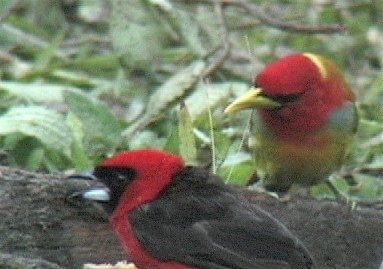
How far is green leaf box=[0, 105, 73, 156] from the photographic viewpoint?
15.0 feet

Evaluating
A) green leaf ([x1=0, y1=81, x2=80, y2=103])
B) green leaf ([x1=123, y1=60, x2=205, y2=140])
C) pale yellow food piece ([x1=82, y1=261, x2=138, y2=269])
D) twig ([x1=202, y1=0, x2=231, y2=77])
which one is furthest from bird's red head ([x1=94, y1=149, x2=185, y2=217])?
twig ([x1=202, y1=0, x2=231, y2=77])

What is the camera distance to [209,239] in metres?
3.25

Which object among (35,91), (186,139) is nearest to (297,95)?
(186,139)

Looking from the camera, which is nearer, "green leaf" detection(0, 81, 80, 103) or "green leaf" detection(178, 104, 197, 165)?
"green leaf" detection(178, 104, 197, 165)

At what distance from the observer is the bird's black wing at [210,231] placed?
3215 mm

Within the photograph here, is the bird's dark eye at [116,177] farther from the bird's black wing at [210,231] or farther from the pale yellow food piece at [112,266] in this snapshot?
the pale yellow food piece at [112,266]

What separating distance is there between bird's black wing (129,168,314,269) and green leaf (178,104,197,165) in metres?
0.99

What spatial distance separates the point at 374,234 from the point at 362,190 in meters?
1.02

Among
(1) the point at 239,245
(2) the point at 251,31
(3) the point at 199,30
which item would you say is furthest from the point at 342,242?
(2) the point at 251,31

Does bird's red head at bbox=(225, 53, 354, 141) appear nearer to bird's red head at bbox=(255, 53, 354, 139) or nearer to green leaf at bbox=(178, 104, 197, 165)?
bird's red head at bbox=(255, 53, 354, 139)

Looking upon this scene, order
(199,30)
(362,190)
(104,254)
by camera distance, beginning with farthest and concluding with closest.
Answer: (199,30) < (362,190) < (104,254)

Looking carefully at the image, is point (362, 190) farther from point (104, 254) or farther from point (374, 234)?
point (104, 254)

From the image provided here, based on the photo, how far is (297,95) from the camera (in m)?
4.11

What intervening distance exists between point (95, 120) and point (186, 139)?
22.7 inches
